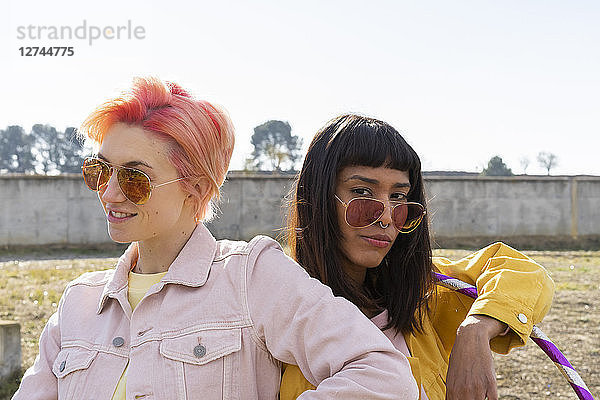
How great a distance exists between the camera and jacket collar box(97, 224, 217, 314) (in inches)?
83.2

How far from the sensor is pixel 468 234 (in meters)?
20.8

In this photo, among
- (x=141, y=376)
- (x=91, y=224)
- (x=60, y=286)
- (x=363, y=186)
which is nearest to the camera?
(x=141, y=376)

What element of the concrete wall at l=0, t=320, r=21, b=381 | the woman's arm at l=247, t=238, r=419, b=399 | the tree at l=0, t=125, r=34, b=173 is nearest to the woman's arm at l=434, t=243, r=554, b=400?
the woman's arm at l=247, t=238, r=419, b=399

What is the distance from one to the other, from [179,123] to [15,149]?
70066 mm

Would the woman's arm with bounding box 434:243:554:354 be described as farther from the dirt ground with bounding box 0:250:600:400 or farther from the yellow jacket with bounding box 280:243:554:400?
the dirt ground with bounding box 0:250:600:400

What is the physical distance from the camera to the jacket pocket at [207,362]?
1.98m

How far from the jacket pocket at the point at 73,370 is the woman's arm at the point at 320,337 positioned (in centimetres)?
54

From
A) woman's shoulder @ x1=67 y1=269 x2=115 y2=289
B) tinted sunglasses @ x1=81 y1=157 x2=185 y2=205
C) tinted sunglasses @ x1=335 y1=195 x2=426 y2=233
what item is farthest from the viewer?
tinted sunglasses @ x1=335 y1=195 x2=426 y2=233

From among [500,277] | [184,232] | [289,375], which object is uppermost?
[184,232]

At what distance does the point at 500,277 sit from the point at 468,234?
1881 centimetres

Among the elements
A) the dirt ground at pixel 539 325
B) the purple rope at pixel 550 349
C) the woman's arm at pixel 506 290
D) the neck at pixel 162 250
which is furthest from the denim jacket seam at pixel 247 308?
the dirt ground at pixel 539 325

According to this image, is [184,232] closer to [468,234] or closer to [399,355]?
[399,355]

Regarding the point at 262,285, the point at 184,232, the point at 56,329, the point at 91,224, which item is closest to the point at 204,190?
the point at 184,232

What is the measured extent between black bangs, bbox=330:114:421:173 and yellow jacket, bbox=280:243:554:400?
0.49 meters
